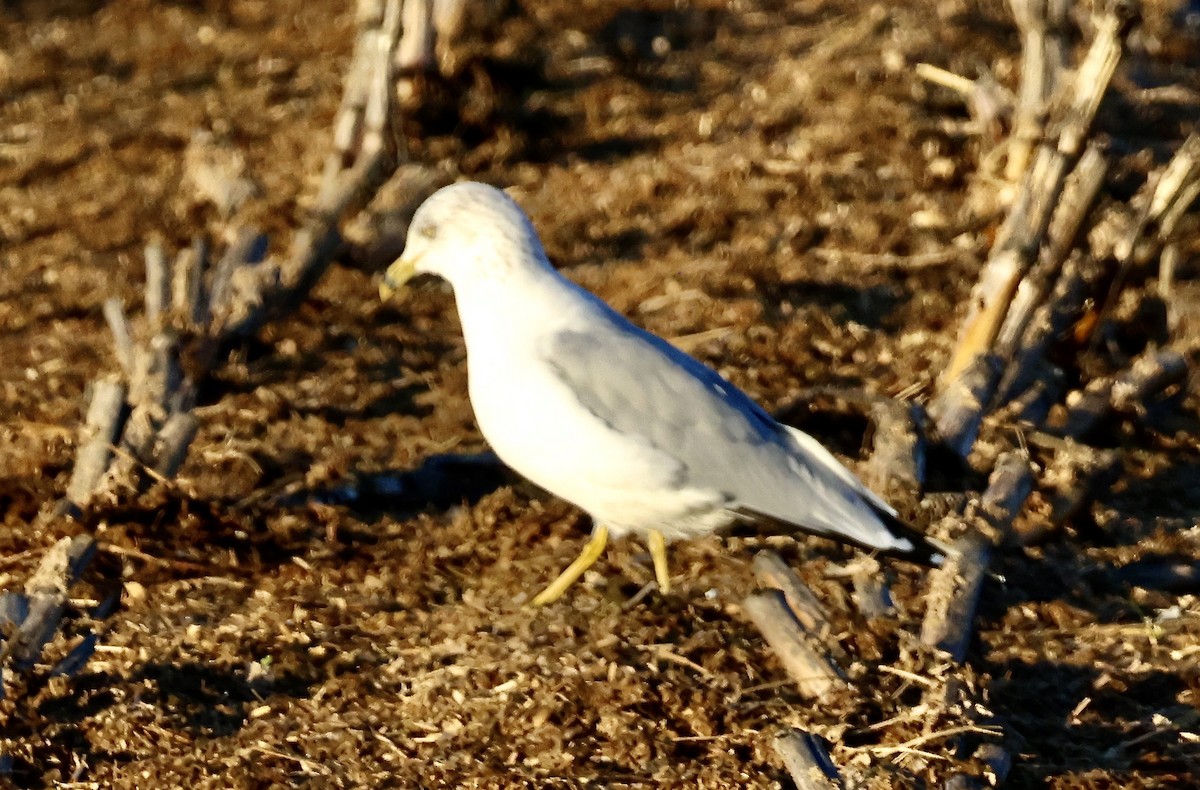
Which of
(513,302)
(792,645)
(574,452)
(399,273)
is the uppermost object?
(399,273)

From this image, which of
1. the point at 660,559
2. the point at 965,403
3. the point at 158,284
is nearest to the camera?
the point at 660,559

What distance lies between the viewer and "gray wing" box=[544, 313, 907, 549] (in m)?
3.86

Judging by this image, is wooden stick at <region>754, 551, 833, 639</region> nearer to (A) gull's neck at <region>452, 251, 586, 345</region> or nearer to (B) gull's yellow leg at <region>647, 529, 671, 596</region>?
(B) gull's yellow leg at <region>647, 529, 671, 596</region>

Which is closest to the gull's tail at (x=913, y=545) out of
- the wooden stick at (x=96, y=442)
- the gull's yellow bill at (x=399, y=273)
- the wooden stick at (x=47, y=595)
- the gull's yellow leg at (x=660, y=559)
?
the gull's yellow leg at (x=660, y=559)

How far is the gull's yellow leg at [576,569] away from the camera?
4199 mm

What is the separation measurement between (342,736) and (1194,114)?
5.46 m

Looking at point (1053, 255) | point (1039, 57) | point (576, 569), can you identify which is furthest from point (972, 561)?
point (1039, 57)

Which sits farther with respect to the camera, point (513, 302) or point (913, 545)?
point (513, 302)

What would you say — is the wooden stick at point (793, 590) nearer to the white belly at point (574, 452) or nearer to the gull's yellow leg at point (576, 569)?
the white belly at point (574, 452)

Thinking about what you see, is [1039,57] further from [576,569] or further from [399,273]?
[576,569]

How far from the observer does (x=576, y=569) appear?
4.26m

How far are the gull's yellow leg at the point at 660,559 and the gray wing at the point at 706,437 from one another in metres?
0.36

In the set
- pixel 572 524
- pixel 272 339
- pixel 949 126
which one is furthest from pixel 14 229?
pixel 949 126

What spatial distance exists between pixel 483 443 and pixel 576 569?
0.96 meters
